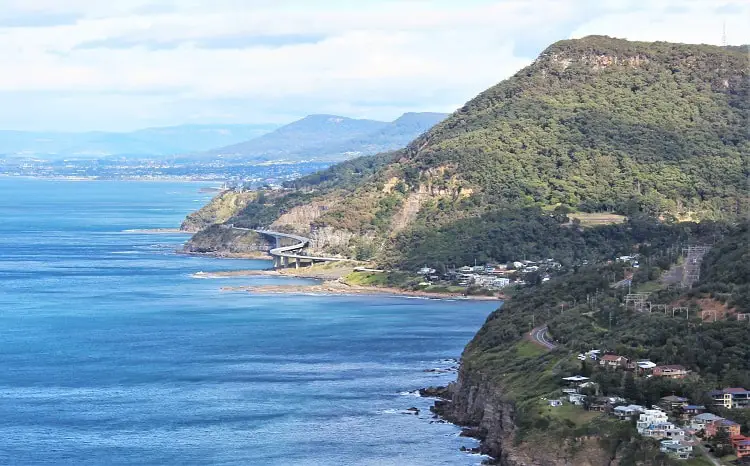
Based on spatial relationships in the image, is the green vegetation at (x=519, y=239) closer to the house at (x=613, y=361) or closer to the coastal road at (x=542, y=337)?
the coastal road at (x=542, y=337)

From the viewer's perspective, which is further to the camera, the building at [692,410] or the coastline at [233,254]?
the coastline at [233,254]

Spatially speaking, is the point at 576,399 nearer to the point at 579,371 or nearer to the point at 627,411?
the point at 627,411

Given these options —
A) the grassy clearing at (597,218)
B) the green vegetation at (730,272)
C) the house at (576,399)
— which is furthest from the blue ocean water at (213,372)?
the grassy clearing at (597,218)

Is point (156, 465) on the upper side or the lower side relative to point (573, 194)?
lower

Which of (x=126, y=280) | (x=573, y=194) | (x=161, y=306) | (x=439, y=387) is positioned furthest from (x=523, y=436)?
(x=573, y=194)

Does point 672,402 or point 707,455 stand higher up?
point 672,402

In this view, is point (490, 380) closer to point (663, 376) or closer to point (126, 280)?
point (663, 376)

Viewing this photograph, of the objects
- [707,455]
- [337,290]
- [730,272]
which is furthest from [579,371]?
[337,290]
